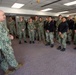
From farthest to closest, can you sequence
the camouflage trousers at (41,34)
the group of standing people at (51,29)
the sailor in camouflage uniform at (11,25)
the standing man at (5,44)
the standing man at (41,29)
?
the sailor in camouflage uniform at (11,25) → the camouflage trousers at (41,34) → the standing man at (41,29) → the group of standing people at (51,29) → the standing man at (5,44)

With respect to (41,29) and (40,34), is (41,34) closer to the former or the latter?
(40,34)

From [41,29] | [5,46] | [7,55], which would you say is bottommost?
[7,55]

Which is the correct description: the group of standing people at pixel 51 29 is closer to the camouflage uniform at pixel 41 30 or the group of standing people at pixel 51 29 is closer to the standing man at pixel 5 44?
the camouflage uniform at pixel 41 30

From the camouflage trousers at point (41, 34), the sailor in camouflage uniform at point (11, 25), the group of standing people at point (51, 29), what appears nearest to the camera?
the group of standing people at point (51, 29)

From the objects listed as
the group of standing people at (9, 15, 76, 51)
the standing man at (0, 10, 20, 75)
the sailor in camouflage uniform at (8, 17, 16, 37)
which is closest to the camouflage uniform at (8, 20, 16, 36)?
the sailor in camouflage uniform at (8, 17, 16, 37)

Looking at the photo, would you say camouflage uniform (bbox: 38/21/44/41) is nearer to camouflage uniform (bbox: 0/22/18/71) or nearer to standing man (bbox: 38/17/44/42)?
standing man (bbox: 38/17/44/42)

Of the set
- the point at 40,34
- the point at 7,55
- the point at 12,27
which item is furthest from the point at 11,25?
the point at 7,55

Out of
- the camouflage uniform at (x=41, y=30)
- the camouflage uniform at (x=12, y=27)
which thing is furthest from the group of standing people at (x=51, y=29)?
the camouflage uniform at (x=12, y=27)

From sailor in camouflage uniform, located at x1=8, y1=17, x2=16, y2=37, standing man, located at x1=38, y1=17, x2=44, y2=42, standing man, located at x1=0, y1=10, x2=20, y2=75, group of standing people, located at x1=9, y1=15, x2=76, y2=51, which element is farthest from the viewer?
sailor in camouflage uniform, located at x1=8, y1=17, x2=16, y2=37

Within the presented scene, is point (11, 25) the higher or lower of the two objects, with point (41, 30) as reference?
higher

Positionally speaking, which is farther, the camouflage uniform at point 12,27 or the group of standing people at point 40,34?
the camouflage uniform at point 12,27

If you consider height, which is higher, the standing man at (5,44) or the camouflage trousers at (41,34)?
the standing man at (5,44)

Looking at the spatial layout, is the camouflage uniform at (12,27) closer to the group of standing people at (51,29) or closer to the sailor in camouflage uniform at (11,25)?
the sailor in camouflage uniform at (11,25)

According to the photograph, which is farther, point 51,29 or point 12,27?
point 12,27
